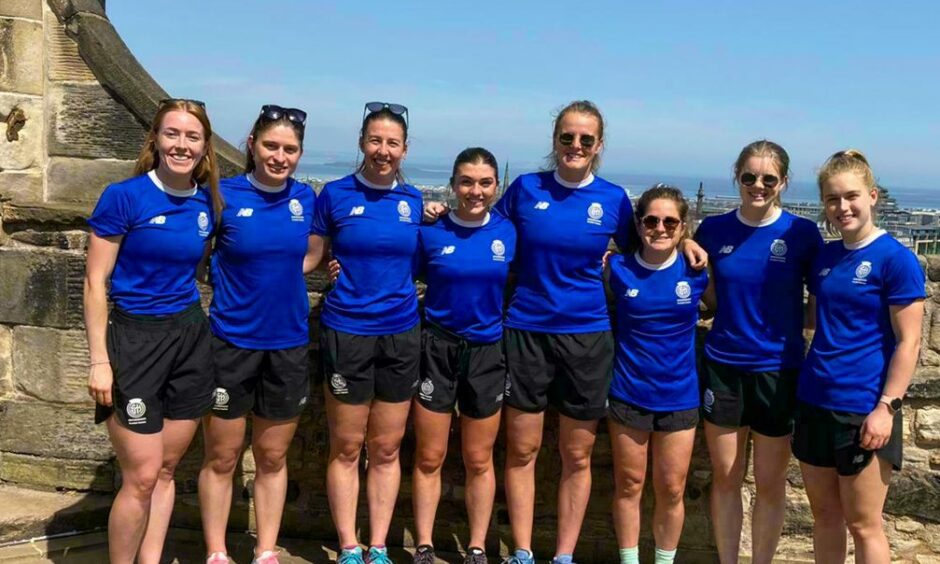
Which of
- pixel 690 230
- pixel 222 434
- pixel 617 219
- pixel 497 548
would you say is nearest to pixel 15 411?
pixel 222 434

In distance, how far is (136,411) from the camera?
310cm

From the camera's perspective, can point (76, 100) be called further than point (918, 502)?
Yes

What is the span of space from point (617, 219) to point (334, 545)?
204 centimetres

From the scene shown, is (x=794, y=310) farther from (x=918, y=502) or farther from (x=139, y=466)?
(x=139, y=466)

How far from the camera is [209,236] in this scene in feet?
10.8

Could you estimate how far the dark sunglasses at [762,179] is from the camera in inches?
132

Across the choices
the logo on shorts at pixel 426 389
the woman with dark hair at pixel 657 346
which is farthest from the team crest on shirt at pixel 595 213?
the logo on shorts at pixel 426 389

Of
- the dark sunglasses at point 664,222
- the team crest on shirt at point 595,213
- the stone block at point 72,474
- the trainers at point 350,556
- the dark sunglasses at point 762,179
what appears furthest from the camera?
the stone block at point 72,474

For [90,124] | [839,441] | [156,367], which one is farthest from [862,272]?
[90,124]

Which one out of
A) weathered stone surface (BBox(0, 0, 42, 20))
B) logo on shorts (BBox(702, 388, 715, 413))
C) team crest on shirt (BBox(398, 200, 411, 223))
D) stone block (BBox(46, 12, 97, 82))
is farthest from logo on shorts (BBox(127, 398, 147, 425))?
weathered stone surface (BBox(0, 0, 42, 20))

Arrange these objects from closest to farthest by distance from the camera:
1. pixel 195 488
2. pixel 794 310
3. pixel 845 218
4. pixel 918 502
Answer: pixel 845 218 → pixel 794 310 → pixel 918 502 → pixel 195 488

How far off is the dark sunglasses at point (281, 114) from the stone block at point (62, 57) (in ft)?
4.59

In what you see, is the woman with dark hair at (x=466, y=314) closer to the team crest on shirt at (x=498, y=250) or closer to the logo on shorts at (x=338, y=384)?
the team crest on shirt at (x=498, y=250)

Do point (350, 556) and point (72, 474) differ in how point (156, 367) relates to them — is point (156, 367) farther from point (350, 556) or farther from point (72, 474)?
point (72, 474)
